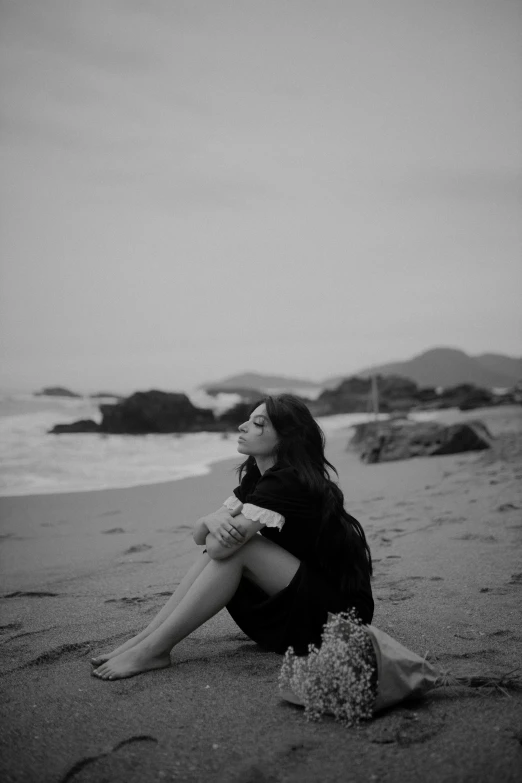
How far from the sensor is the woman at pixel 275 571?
2.70 metres

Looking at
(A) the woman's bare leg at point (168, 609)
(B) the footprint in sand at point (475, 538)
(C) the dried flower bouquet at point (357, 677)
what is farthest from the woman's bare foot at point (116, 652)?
(B) the footprint in sand at point (475, 538)

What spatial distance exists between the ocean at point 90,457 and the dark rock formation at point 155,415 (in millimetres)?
1396

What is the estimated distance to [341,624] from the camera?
246 cm

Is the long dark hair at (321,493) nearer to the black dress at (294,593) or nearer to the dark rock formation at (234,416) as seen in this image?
the black dress at (294,593)

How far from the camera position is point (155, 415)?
22969 mm

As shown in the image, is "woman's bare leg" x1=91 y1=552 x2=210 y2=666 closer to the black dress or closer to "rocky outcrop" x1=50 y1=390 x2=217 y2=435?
the black dress

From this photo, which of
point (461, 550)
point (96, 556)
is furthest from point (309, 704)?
point (96, 556)

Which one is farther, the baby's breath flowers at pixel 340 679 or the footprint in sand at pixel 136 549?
the footprint in sand at pixel 136 549

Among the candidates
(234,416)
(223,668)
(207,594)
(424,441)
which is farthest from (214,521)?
(234,416)

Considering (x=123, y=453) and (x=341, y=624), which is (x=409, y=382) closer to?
(x=123, y=453)

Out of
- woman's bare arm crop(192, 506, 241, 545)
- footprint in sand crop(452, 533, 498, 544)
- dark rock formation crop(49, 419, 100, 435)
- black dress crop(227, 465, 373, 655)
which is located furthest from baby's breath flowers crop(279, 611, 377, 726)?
dark rock formation crop(49, 419, 100, 435)

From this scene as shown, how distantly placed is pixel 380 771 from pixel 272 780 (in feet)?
1.11

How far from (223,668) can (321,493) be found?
36.4 inches

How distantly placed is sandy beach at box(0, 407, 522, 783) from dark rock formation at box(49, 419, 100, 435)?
1361 cm
